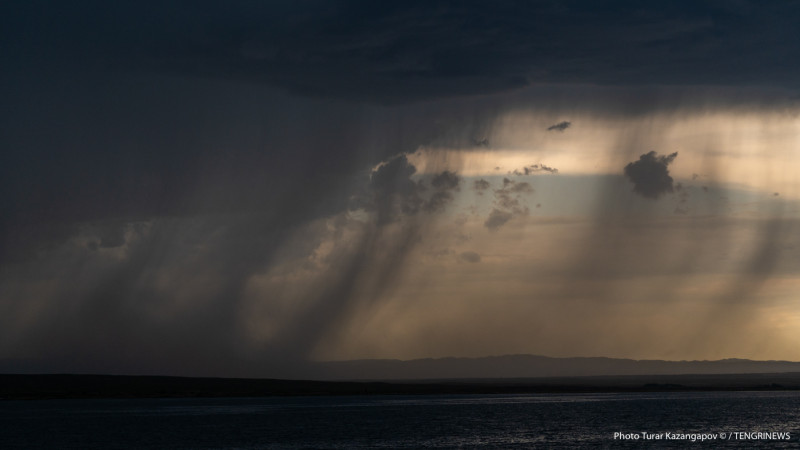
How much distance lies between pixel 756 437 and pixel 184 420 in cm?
7107

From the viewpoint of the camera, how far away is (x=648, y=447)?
70000 millimetres

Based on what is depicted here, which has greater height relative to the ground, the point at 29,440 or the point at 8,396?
the point at 8,396

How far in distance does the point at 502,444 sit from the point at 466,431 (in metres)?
16.7

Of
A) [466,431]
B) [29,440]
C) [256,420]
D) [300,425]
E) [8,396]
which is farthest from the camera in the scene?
[8,396]

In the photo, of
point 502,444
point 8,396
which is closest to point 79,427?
point 502,444

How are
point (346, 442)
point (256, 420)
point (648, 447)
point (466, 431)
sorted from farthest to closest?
point (256, 420)
point (466, 431)
point (346, 442)
point (648, 447)

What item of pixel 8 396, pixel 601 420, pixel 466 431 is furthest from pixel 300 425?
pixel 8 396

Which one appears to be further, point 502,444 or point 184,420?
point 184,420

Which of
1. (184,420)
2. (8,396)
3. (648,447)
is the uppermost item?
(8,396)

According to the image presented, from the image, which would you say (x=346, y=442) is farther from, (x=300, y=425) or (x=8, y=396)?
(x=8, y=396)

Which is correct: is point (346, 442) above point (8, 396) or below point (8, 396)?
below

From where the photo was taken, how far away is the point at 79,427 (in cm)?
10188

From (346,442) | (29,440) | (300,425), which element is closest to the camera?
(346,442)

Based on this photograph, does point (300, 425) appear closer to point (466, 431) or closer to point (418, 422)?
point (418, 422)
